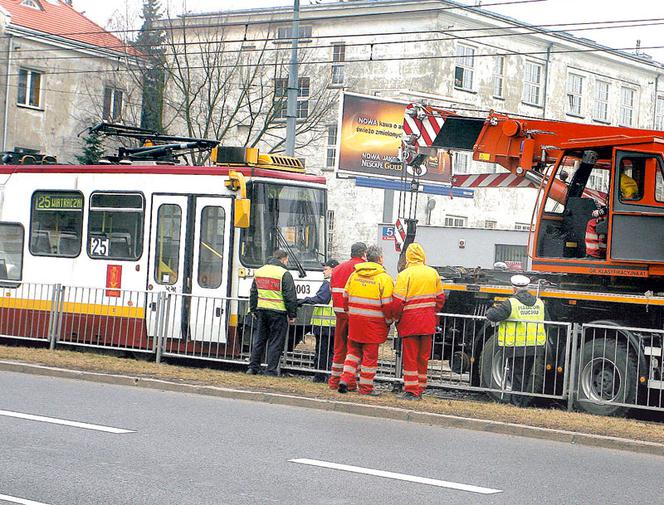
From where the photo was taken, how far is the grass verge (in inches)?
492

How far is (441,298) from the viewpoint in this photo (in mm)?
14461

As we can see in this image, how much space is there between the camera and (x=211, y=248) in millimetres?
18078

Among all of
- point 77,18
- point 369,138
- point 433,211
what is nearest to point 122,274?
point 369,138

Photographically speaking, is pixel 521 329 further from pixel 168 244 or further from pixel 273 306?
pixel 168 244

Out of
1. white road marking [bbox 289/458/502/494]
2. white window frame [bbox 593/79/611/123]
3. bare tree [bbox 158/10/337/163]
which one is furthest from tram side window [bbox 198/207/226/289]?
white window frame [bbox 593/79/611/123]

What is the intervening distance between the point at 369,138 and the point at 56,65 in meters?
19.3

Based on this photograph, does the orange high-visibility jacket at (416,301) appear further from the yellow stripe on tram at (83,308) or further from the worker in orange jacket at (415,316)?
the yellow stripe on tram at (83,308)

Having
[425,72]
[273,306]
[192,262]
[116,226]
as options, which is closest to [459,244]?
[425,72]

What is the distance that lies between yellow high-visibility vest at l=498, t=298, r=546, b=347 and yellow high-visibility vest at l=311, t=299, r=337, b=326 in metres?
2.75

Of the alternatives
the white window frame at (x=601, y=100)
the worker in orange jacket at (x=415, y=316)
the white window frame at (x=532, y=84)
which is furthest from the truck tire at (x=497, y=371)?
the white window frame at (x=601, y=100)

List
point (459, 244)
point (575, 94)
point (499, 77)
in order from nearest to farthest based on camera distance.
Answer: point (459, 244) < point (499, 77) < point (575, 94)

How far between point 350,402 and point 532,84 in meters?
37.9

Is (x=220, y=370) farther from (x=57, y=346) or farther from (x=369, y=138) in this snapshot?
(x=369, y=138)

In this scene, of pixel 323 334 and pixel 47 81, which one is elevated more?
pixel 47 81
